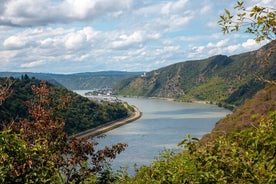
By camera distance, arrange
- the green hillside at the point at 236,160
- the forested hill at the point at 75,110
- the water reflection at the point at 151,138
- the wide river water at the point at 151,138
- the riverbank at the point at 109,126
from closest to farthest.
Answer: the green hillside at the point at 236,160 < the wide river water at the point at 151,138 < the water reflection at the point at 151,138 < the forested hill at the point at 75,110 < the riverbank at the point at 109,126

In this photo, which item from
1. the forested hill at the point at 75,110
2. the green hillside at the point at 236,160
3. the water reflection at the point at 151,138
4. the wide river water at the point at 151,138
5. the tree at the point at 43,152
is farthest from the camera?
the forested hill at the point at 75,110

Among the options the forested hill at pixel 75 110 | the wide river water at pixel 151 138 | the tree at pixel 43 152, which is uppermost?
the tree at pixel 43 152

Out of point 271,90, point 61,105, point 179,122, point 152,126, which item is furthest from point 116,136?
point 61,105

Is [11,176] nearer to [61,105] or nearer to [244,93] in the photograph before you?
[61,105]

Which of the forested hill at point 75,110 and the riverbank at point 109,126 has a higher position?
the forested hill at point 75,110

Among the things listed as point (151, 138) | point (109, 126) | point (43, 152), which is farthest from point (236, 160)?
point (109, 126)

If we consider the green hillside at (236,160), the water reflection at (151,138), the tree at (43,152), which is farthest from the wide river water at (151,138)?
the green hillside at (236,160)

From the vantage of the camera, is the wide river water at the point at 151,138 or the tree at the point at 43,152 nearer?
the tree at the point at 43,152

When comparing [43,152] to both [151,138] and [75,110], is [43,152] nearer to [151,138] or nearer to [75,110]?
[151,138]

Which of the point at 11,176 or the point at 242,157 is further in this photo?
the point at 11,176

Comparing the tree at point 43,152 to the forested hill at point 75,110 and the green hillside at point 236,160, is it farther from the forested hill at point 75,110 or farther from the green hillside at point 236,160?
the forested hill at point 75,110
